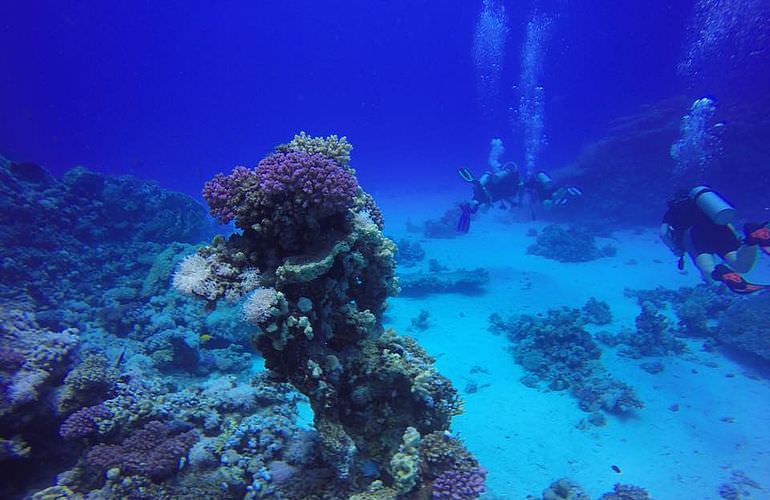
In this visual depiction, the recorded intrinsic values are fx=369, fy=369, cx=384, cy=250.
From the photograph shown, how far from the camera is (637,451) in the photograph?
23.9 ft

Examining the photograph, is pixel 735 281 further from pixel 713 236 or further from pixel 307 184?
pixel 307 184

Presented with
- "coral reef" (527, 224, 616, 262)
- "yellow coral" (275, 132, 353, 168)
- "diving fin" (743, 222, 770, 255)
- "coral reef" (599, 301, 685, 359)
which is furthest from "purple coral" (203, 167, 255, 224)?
"coral reef" (527, 224, 616, 262)

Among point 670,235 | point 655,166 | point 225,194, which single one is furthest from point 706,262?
point 655,166

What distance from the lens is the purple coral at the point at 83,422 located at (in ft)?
14.2

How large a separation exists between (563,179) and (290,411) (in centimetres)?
2437

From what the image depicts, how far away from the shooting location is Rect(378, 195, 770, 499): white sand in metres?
6.79

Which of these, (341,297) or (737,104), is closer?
(341,297)

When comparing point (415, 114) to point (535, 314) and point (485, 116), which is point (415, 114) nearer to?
point (485, 116)

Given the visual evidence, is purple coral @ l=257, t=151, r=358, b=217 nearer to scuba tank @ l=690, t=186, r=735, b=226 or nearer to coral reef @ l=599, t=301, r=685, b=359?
scuba tank @ l=690, t=186, r=735, b=226

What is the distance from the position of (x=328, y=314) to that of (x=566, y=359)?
8.57m

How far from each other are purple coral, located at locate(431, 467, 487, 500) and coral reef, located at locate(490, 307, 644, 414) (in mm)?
6480

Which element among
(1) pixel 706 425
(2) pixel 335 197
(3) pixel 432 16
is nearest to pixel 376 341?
(2) pixel 335 197

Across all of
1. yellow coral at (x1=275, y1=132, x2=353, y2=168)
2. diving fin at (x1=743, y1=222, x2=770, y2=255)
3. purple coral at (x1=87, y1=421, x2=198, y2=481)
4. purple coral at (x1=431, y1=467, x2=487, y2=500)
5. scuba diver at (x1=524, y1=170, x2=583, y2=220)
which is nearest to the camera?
purple coral at (x1=431, y1=467, x2=487, y2=500)

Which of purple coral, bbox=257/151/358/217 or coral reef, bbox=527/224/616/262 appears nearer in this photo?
purple coral, bbox=257/151/358/217
